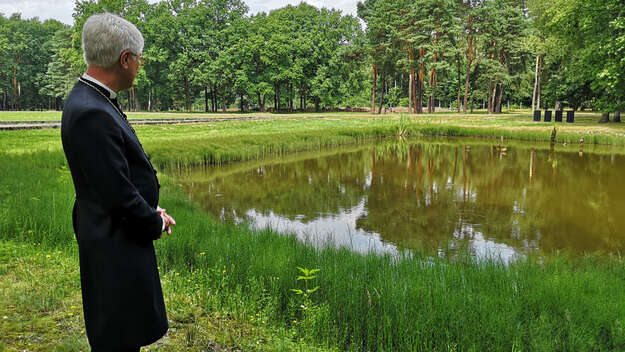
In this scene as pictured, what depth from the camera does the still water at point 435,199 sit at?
8.95 metres

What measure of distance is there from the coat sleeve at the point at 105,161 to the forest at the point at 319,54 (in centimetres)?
3704

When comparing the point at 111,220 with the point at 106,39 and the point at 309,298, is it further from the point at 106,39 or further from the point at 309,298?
the point at 309,298

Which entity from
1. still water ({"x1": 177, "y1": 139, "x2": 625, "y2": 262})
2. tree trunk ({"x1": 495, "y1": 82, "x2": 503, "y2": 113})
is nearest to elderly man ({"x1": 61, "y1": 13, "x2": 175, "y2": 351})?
still water ({"x1": 177, "y1": 139, "x2": 625, "y2": 262})

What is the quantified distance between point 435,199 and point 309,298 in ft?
29.3

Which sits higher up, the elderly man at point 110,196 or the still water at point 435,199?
the elderly man at point 110,196

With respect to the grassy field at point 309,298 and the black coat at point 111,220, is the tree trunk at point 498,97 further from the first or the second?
the black coat at point 111,220

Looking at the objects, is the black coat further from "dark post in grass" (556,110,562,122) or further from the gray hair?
"dark post in grass" (556,110,562,122)

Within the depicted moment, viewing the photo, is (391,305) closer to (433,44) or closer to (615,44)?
(615,44)

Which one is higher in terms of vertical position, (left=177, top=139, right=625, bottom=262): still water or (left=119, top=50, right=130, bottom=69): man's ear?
(left=119, top=50, right=130, bottom=69): man's ear

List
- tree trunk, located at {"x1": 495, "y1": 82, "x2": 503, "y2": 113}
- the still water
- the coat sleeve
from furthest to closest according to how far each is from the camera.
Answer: tree trunk, located at {"x1": 495, "y1": 82, "x2": 503, "y2": 113} → the still water → the coat sleeve

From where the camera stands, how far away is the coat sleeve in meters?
2.00

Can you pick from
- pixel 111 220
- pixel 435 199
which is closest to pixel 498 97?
pixel 435 199

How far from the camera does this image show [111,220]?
2.12m

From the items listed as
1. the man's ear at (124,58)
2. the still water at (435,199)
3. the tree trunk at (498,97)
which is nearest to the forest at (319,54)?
the tree trunk at (498,97)
